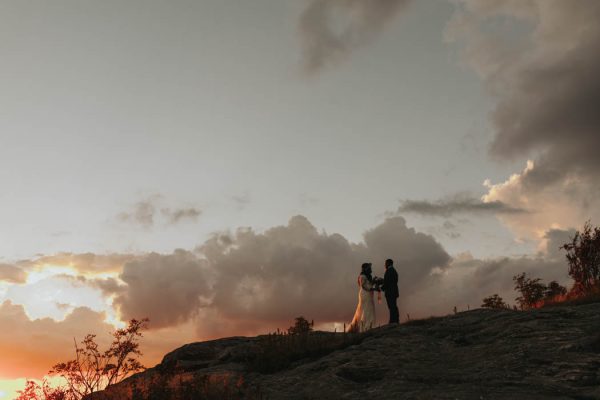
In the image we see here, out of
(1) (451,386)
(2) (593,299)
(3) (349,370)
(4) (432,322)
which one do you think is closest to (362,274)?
(4) (432,322)

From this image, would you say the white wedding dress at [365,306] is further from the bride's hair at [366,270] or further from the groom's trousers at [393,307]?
the groom's trousers at [393,307]

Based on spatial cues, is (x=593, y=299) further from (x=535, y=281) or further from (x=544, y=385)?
(x=535, y=281)

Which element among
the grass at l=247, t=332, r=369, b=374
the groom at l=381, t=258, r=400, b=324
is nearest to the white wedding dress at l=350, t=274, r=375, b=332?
the groom at l=381, t=258, r=400, b=324

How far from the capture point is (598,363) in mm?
9750

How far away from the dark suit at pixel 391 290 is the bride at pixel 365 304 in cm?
86

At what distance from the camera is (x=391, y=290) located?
2016 centimetres

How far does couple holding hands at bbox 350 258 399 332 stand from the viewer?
20109 millimetres

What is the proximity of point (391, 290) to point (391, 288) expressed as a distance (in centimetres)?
7

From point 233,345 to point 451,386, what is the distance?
8.52 metres

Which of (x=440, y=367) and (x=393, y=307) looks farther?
(x=393, y=307)

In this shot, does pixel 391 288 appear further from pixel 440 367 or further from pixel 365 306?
→ pixel 440 367

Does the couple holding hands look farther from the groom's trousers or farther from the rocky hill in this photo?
the rocky hill

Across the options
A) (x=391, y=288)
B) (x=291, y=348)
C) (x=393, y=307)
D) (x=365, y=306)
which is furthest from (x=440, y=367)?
(x=365, y=306)

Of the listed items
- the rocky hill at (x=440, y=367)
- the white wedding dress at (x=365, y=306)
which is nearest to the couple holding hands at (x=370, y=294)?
the white wedding dress at (x=365, y=306)
